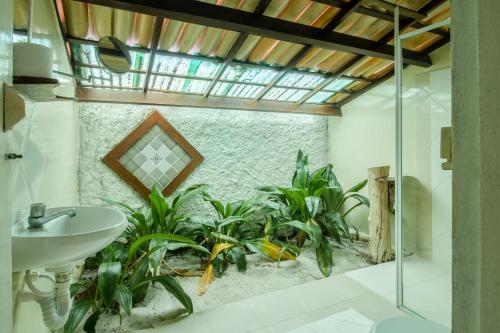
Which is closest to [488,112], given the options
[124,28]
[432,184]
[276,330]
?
[276,330]

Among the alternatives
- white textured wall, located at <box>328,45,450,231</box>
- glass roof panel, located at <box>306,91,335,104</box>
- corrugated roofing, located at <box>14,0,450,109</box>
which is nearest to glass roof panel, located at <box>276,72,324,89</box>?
corrugated roofing, located at <box>14,0,450,109</box>

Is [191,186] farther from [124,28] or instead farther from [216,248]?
[124,28]

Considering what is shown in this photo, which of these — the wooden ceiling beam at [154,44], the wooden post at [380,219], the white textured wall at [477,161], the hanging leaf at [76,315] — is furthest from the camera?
the wooden post at [380,219]

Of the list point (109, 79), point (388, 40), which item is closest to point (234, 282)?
point (109, 79)

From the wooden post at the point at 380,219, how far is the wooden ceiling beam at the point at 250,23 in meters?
1.07

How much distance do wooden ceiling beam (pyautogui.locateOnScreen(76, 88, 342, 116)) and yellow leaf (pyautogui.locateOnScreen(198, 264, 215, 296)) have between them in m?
1.60

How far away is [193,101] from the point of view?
2.72 metres

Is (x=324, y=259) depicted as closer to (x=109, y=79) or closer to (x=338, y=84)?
(x=338, y=84)

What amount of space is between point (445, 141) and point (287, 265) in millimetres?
2154

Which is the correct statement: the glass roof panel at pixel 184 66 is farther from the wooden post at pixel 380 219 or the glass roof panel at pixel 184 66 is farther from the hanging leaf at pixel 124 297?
the wooden post at pixel 380 219

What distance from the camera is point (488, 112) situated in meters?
0.32

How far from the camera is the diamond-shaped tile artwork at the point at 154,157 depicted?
2.60 metres

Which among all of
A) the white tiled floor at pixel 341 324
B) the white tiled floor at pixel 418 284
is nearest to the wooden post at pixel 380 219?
the white tiled floor at pixel 418 284

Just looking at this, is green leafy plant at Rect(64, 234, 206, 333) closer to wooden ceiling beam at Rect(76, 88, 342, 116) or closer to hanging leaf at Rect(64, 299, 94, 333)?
hanging leaf at Rect(64, 299, 94, 333)
